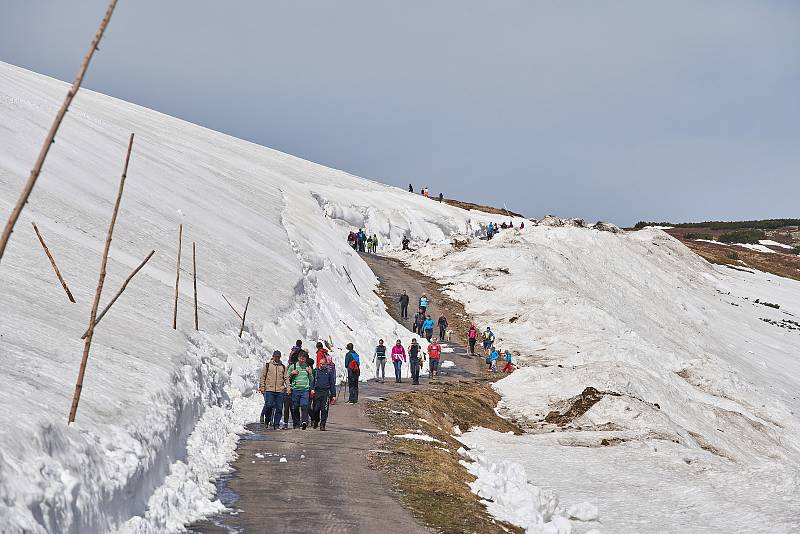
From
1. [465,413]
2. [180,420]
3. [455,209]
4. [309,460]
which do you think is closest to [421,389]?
[465,413]

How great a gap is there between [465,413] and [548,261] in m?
32.1

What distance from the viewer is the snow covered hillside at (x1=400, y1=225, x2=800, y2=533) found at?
17.8 m

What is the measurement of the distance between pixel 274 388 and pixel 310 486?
5.21 meters

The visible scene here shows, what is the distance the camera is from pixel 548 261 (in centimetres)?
5631

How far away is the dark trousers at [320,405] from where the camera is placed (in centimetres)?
1848

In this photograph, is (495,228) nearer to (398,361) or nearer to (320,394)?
(398,361)

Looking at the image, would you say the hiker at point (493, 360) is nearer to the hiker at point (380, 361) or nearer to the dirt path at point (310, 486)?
the hiker at point (380, 361)

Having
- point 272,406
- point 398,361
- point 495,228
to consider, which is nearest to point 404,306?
point 398,361

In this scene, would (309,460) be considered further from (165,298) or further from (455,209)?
(455,209)

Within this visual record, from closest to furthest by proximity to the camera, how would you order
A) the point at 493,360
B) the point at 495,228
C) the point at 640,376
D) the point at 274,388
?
the point at 274,388
the point at 640,376
the point at 493,360
the point at 495,228

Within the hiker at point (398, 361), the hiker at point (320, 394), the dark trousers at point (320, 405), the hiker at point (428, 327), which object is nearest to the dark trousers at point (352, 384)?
the hiker at point (320, 394)

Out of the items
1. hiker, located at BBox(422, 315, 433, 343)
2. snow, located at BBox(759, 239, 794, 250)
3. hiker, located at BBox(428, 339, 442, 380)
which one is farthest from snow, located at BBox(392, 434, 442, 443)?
snow, located at BBox(759, 239, 794, 250)

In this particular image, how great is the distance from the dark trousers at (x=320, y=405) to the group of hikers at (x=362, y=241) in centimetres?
4346

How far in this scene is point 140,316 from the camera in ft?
60.5
